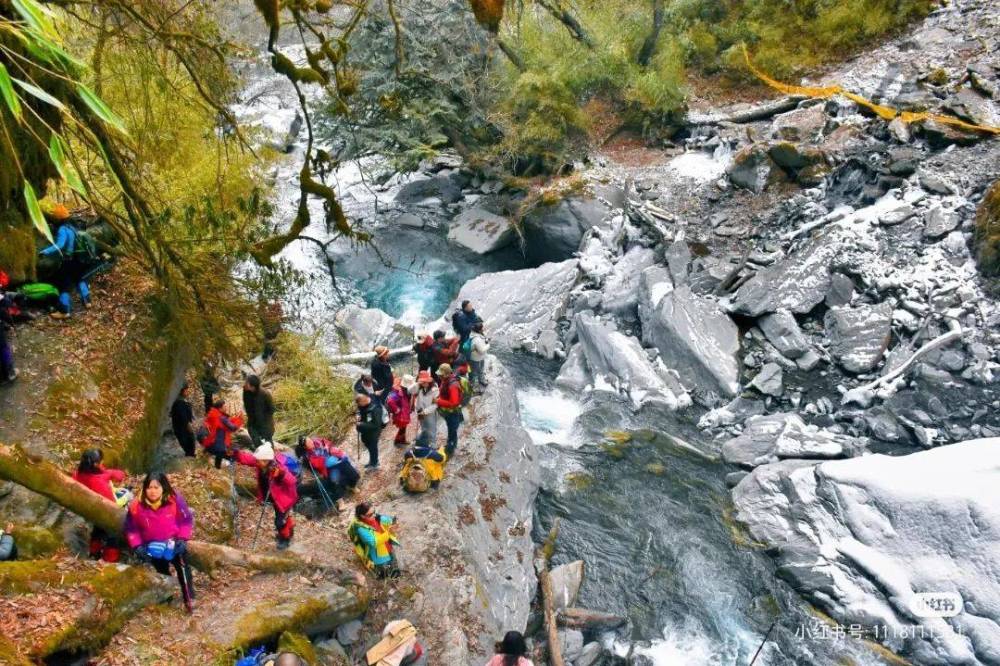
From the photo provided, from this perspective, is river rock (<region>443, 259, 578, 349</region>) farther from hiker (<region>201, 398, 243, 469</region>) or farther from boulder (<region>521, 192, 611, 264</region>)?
hiker (<region>201, 398, 243, 469</region>)

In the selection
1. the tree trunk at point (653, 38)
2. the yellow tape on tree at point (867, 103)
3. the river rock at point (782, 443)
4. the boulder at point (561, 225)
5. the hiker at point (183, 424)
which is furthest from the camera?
the tree trunk at point (653, 38)

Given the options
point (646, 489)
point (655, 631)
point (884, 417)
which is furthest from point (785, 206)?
point (655, 631)

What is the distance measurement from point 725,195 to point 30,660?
17.6m

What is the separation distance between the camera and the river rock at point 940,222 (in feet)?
44.8

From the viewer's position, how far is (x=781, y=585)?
30.5 feet

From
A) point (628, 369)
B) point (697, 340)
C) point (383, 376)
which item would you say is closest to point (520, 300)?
point (628, 369)

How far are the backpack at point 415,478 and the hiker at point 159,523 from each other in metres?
3.35

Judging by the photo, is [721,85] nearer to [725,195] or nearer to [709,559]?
[725,195]

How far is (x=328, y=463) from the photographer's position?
8.20 metres

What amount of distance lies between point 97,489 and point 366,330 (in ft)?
31.0

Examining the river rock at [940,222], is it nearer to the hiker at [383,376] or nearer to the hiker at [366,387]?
the hiker at [383,376]

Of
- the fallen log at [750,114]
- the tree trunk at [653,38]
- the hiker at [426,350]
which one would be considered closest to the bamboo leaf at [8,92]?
the hiker at [426,350]

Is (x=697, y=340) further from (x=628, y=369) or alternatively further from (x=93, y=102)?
(x=93, y=102)

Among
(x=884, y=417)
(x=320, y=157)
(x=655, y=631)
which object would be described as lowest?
(x=884, y=417)
